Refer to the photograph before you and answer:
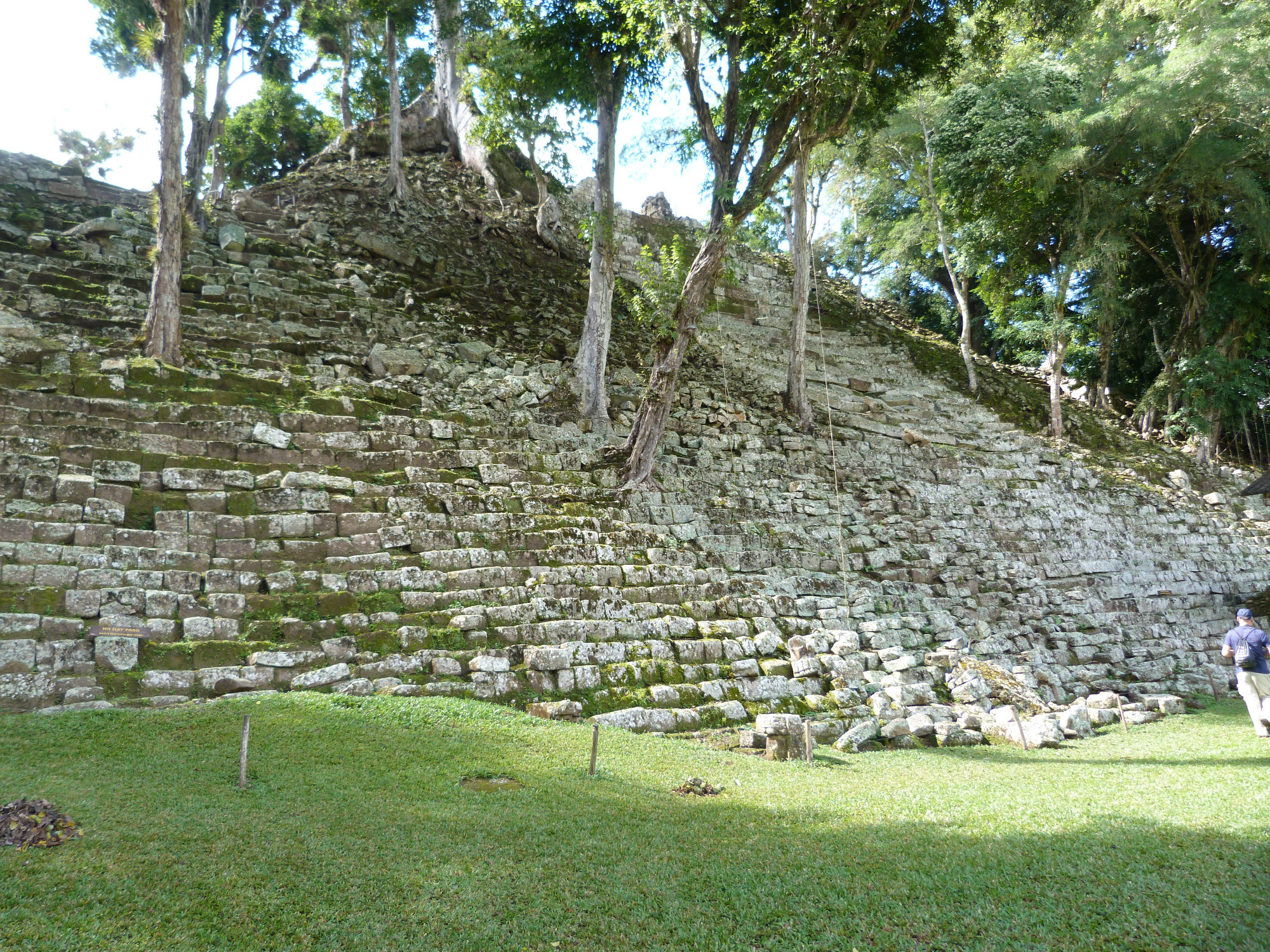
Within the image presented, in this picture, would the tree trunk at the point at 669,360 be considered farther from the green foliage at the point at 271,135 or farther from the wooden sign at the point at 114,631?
the green foliage at the point at 271,135

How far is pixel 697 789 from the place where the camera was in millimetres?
5703

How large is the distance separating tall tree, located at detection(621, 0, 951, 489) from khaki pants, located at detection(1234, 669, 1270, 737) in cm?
763

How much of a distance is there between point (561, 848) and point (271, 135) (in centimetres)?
2329

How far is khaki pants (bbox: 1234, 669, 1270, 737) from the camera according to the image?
7.27m

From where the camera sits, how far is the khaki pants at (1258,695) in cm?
727

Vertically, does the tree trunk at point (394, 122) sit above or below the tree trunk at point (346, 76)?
below

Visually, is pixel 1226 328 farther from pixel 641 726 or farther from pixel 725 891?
pixel 725 891

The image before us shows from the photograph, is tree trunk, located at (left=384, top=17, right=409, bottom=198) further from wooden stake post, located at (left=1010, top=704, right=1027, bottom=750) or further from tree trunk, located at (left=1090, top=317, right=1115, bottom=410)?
tree trunk, located at (left=1090, top=317, right=1115, bottom=410)

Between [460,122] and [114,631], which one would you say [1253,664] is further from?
[460,122]

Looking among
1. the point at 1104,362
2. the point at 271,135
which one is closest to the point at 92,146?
the point at 271,135

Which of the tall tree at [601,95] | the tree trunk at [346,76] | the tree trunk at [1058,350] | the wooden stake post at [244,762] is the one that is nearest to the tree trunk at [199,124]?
the tree trunk at [346,76]

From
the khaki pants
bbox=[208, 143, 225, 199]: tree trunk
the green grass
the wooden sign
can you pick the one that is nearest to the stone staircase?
the wooden sign

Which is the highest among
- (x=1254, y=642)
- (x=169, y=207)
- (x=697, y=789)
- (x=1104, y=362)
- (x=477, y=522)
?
(x=1104, y=362)

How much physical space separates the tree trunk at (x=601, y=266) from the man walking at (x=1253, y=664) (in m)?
8.96
